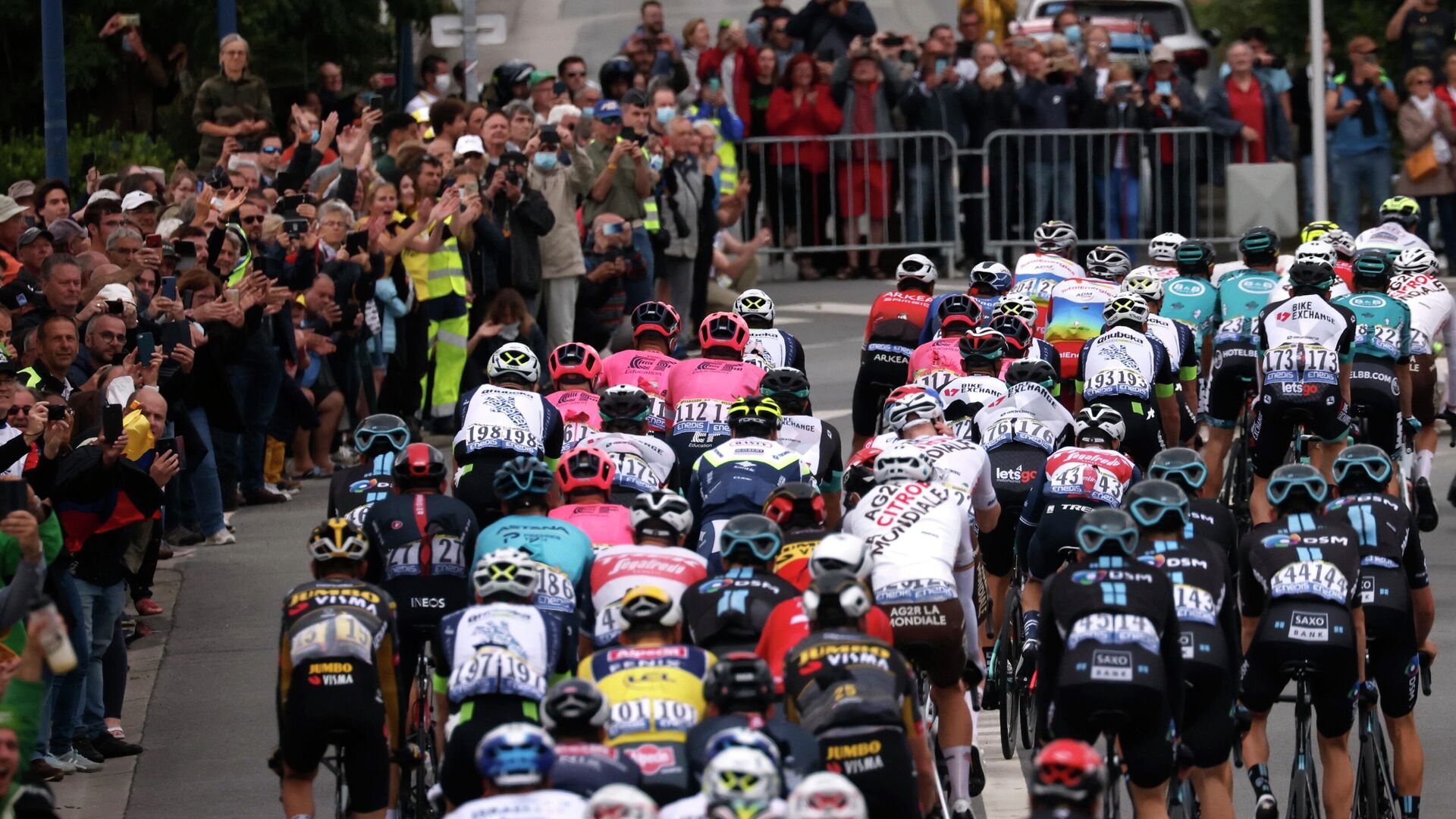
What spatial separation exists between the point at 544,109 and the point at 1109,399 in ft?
33.4

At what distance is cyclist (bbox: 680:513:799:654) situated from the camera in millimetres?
10125

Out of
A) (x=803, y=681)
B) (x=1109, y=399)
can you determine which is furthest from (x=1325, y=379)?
(x=803, y=681)

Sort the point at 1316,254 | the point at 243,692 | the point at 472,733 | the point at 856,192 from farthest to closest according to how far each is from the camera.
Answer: the point at 856,192, the point at 1316,254, the point at 243,692, the point at 472,733

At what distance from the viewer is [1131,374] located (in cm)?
1484

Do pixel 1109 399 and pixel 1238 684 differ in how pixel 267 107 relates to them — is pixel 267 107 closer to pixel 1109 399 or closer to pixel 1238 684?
pixel 1109 399

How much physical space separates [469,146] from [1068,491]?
899 cm

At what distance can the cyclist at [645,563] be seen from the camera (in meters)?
10.6

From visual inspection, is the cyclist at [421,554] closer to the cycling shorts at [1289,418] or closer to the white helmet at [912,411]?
the white helmet at [912,411]

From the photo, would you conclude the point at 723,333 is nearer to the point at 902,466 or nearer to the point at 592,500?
the point at 592,500

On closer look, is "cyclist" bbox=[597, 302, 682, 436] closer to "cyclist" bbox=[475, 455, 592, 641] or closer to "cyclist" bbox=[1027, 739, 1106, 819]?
→ "cyclist" bbox=[475, 455, 592, 641]

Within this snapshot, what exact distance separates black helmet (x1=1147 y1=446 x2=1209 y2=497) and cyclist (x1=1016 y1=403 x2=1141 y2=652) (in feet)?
2.37

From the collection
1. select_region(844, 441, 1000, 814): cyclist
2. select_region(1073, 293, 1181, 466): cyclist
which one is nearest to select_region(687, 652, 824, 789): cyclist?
select_region(844, 441, 1000, 814): cyclist

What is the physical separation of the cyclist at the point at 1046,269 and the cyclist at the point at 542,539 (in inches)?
251

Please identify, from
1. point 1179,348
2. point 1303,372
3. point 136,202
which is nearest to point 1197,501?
point 1303,372
